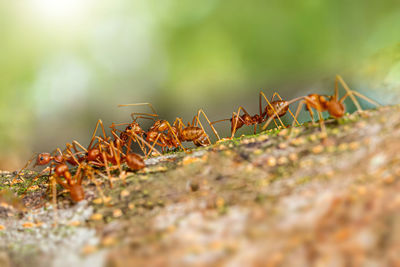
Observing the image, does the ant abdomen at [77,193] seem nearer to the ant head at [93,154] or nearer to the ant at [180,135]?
the ant head at [93,154]

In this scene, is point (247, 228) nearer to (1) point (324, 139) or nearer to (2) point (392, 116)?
(1) point (324, 139)

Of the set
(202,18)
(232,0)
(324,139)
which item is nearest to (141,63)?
(202,18)

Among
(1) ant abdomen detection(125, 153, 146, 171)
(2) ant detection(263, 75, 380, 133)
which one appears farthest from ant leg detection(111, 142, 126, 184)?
(2) ant detection(263, 75, 380, 133)

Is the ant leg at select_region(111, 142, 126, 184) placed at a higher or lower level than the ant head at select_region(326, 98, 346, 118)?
lower

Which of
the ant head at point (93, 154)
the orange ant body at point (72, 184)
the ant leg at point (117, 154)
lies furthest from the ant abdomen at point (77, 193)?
the ant head at point (93, 154)

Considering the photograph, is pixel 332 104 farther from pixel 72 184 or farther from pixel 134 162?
pixel 72 184

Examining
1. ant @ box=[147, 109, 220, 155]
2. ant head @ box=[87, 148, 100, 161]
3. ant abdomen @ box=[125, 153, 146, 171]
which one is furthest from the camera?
ant @ box=[147, 109, 220, 155]

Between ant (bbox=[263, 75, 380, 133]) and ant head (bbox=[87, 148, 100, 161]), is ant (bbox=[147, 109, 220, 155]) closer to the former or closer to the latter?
ant head (bbox=[87, 148, 100, 161])

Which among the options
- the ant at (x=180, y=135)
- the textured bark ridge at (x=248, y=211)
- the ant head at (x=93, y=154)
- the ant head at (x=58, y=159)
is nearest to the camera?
the textured bark ridge at (x=248, y=211)
